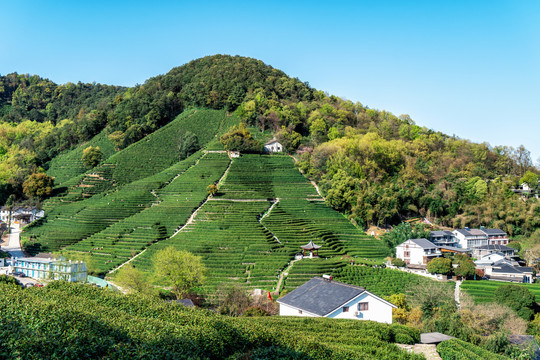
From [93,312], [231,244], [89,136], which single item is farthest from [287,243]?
[89,136]

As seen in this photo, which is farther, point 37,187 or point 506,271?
point 37,187

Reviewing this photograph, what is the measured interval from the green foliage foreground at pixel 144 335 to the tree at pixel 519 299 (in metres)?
21.2

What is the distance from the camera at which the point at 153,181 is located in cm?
6594

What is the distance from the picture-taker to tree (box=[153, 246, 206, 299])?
1404 inches

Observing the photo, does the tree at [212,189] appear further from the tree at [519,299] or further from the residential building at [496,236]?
the residential building at [496,236]

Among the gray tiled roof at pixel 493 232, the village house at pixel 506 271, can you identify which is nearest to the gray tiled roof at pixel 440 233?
the gray tiled roof at pixel 493 232

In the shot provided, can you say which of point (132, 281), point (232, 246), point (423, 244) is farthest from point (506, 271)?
point (132, 281)

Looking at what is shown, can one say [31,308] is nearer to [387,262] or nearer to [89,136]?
[387,262]

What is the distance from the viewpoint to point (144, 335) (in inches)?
563

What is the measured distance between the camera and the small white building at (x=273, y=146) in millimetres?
78812

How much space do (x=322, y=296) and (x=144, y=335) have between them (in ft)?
53.8

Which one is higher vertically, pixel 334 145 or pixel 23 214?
pixel 334 145

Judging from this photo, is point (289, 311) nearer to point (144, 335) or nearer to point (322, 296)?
point (322, 296)

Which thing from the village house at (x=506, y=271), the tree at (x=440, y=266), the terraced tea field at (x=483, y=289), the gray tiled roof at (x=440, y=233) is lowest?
the terraced tea field at (x=483, y=289)
